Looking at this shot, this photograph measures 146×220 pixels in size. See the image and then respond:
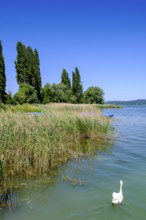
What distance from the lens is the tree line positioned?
39.0 meters

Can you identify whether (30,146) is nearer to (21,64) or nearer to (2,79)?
(2,79)

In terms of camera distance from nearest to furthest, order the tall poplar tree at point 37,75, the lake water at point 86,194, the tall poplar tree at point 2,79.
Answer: the lake water at point 86,194 → the tall poplar tree at point 2,79 → the tall poplar tree at point 37,75

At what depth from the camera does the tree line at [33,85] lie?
39.0m

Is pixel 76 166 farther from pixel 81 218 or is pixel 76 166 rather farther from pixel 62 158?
pixel 81 218

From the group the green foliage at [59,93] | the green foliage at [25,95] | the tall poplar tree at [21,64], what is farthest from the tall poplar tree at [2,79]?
the green foliage at [59,93]

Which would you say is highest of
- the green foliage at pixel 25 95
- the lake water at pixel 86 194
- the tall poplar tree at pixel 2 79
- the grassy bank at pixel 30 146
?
the tall poplar tree at pixel 2 79

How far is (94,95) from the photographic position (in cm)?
7988

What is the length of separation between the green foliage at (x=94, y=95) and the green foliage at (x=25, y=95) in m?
Result: 36.4

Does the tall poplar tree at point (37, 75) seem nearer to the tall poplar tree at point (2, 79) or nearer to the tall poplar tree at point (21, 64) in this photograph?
the tall poplar tree at point (21, 64)

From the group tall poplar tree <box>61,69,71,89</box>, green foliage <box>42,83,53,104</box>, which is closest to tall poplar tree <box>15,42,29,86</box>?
green foliage <box>42,83,53,104</box>

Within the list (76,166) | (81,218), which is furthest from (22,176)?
(81,218)

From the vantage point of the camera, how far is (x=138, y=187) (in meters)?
7.13

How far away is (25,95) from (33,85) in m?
6.77

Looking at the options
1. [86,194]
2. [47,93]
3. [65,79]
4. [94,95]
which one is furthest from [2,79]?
[94,95]
